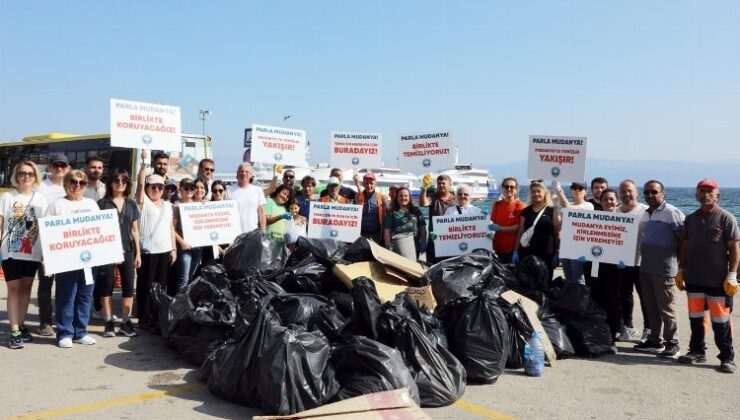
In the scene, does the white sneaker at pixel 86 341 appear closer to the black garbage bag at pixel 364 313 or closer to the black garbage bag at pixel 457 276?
the black garbage bag at pixel 364 313

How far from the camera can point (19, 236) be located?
5195 mm

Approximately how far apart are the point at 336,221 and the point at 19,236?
10.4 ft

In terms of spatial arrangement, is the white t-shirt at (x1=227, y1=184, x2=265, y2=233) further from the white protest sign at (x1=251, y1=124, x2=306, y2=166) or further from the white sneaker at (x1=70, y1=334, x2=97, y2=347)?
the white sneaker at (x1=70, y1=334, x2=97, y2=347)

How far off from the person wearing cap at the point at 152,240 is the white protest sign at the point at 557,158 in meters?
4.06

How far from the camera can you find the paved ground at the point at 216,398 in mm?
3990

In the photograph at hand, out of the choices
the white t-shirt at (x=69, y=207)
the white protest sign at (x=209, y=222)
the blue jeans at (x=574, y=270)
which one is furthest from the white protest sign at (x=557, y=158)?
the white t-shirt at (x=69, y=207)

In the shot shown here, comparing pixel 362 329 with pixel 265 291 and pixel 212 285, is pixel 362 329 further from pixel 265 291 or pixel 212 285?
pixel 212 285

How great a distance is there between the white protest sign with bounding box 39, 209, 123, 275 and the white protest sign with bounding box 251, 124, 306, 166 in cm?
298

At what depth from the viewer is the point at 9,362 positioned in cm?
484

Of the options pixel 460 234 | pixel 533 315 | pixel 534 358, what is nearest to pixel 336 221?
pixel 460 234

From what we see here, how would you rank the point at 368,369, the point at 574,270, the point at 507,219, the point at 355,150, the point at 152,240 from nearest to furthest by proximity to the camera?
the point at 368,369
the point at 152,240
the point at 574,270
the point at 507,219
the point at 355,150

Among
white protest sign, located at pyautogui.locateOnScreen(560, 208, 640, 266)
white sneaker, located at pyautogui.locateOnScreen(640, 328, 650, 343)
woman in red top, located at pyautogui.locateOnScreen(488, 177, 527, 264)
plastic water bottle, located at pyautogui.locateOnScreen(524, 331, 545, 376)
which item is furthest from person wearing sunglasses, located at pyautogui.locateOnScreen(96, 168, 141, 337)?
white sneaker, located at pyautogui.locateOnScreen(640, 328, 650, 343)

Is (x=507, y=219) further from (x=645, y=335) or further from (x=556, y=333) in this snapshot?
(x=645, y=335)

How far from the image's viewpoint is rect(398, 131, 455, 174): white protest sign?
8859 mm
